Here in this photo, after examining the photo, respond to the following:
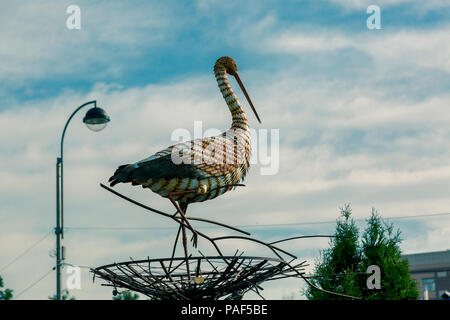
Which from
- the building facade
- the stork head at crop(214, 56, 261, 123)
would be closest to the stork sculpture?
the stork head at crop(214, 56, 261, 123)

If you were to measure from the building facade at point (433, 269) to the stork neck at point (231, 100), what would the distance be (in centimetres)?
5587

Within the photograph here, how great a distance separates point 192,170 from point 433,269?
5864 centimetres

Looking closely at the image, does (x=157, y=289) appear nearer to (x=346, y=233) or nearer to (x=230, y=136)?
(x=230, y=136)

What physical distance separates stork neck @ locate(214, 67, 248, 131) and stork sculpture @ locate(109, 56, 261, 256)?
9.7 inches

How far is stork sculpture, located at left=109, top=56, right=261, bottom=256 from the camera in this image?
22.4ft

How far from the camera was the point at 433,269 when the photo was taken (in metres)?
61.4

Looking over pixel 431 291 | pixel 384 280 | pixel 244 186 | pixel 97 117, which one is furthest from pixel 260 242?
pixel 431 291

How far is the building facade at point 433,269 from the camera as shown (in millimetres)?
60969
